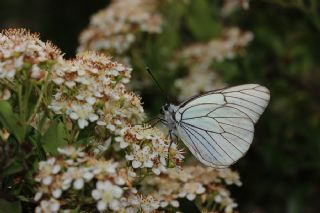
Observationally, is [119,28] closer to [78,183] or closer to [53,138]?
[53,138]

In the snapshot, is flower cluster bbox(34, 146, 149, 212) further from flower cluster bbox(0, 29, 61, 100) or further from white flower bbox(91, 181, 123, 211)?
flower cluster bbox(0, 29, 61, 100)

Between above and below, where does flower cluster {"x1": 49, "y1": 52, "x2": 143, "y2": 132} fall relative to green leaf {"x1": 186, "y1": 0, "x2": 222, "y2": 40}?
below

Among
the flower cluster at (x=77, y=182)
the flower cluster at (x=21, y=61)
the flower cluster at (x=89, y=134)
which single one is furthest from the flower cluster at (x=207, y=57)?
the flower cluster at (x=77, y=182)

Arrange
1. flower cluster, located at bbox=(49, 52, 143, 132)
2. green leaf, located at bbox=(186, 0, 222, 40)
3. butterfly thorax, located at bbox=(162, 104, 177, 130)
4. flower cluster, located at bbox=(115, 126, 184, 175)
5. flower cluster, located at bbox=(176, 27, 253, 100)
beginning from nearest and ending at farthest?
flower cluster, located at bbox=(49, 52, 143, 132) → flower cluster, located at bbox=(115, 126, 184, 175) → butterfly thorax, located at bbox=(162, 104, 177, 130) → flower cluster, located at bbox=(176, 27, 253, 100) → green leaf, located at bbox=(186, 0, 222, 40)

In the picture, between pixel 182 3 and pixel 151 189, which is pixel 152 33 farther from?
pixel 151 189

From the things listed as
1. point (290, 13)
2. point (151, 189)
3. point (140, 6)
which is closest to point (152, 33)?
point (140, 6)

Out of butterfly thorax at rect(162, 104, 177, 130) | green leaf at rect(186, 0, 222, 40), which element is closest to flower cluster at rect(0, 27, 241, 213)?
butterfly thorax at rect(162, 104, 177, 130)

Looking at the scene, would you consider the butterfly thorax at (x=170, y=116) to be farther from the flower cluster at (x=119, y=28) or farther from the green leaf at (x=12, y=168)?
the flower cluster at (x=119, y=28)
